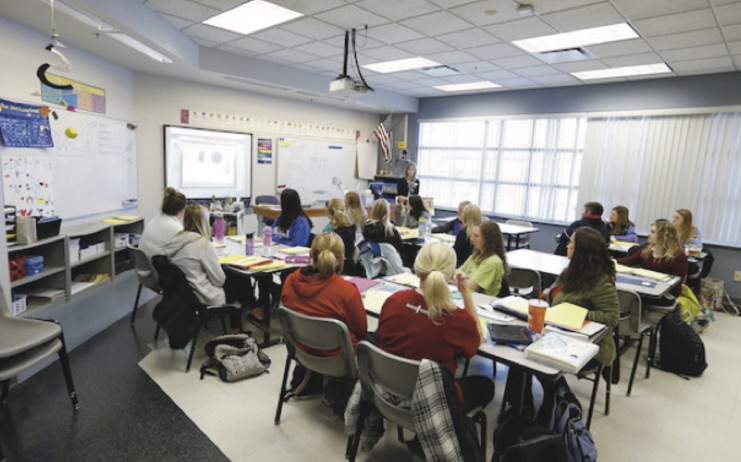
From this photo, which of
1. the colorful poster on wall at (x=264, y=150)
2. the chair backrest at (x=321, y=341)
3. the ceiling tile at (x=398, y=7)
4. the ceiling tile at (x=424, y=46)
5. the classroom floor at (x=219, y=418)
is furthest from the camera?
the colorful poster on wall at (x=264, y=150)

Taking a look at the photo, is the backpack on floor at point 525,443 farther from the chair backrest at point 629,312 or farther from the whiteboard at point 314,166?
the whiteboard at point 314,166

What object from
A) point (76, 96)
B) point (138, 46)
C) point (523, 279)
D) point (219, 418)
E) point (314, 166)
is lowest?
point (219, 418)

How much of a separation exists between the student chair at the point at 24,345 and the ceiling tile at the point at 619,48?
5.41m

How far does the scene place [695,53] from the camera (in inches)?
182

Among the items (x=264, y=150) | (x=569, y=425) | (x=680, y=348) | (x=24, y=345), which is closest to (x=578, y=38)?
(x=680, y=348)

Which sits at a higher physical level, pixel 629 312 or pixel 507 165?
pixel 507 165

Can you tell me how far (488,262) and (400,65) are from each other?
12.9 feet

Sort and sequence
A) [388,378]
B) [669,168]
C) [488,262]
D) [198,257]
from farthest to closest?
[669,168] < [198,257] < [488,262] < [388,378]

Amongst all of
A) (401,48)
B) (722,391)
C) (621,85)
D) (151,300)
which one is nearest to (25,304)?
(151,300)

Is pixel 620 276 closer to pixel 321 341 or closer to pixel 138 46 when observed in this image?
pixel 321 341

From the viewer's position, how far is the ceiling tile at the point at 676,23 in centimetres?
356

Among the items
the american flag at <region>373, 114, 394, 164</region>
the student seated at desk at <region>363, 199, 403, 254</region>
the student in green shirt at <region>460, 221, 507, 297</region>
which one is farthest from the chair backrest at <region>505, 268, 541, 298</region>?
the american flag at <region>373, 114, 394, 164</region>

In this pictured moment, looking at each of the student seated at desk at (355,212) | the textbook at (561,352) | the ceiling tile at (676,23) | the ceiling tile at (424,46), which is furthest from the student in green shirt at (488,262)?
the ceiling tile at (424,46)

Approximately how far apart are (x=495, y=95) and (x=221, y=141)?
477cm
